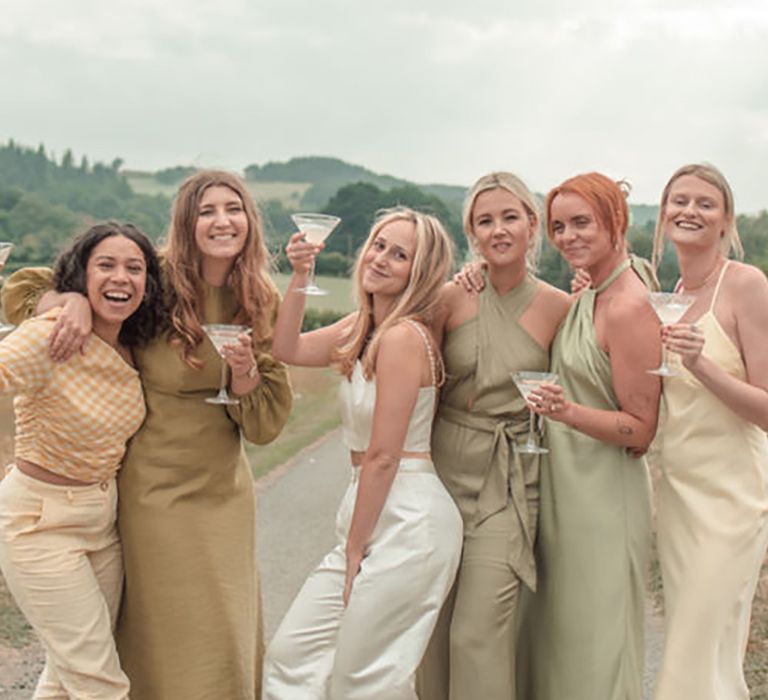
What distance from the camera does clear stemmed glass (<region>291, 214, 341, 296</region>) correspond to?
504 cm

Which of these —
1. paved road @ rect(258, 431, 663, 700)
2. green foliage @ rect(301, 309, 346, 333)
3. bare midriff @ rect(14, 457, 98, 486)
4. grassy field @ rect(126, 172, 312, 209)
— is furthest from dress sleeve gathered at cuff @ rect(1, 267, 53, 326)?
grassy field @ rect(126, 172, 312, 209)

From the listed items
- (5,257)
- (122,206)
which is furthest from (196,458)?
(122,206)

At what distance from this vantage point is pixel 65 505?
16.4 feet

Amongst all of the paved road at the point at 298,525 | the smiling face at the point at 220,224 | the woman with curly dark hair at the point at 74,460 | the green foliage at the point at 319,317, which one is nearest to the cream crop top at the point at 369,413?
the smiling face at the point at 220,224

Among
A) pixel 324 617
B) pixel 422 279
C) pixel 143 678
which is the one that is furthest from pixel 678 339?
pixel 143 678

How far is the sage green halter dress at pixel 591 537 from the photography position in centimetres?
505

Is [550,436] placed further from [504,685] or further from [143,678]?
[143,678]

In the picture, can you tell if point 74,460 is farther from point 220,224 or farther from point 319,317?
point 319,317

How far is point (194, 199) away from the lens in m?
5.38

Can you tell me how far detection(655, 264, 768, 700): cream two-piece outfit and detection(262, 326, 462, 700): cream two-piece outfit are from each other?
1.07m

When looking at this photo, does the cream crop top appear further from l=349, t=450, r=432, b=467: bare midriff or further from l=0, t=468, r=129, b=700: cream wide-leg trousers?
l=0, t=468, r=129, b=700: cream wide-leg trousers

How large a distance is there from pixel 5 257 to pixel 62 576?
4.95 ft

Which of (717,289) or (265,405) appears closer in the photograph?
(717,289)

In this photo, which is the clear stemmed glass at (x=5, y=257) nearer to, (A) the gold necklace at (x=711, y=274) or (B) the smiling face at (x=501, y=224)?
(B) the smiling face at (x=501, y=224)
